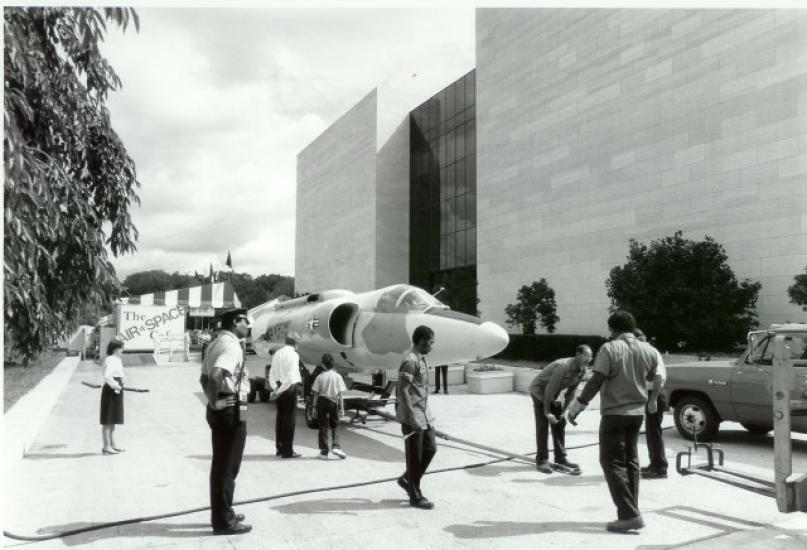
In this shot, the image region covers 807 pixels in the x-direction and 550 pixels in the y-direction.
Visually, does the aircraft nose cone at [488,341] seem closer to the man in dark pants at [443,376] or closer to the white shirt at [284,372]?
the white shirt at [284,372]

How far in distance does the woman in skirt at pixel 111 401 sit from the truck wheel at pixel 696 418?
30.6ft

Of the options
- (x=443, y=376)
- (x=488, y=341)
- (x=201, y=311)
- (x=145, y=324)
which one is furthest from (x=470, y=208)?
(x=488, y=341)

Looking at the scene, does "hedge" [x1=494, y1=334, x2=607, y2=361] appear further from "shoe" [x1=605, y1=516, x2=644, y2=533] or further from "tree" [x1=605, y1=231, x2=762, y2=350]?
"shoe" [x1=605, y1=516, x2=644, y2=533]

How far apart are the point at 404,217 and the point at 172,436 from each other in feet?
123

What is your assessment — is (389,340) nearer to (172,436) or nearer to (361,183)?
(172,436)

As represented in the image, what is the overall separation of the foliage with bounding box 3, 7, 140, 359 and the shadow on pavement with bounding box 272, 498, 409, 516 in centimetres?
323

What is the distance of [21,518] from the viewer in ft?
19.9

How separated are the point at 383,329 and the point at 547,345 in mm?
14545

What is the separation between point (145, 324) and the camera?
105 feet

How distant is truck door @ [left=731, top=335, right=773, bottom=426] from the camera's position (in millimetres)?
9188

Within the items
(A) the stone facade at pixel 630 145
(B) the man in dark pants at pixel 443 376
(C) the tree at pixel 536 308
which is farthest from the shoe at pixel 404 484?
(C) the tree at pixel 536 308

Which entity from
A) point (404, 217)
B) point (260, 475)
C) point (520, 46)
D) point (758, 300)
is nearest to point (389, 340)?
point (260, 475)

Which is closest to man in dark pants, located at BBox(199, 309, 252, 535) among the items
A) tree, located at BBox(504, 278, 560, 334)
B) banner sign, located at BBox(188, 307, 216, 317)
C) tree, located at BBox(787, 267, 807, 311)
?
tree, located at BBox(787, 267, 807, 311)

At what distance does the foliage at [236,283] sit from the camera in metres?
106
